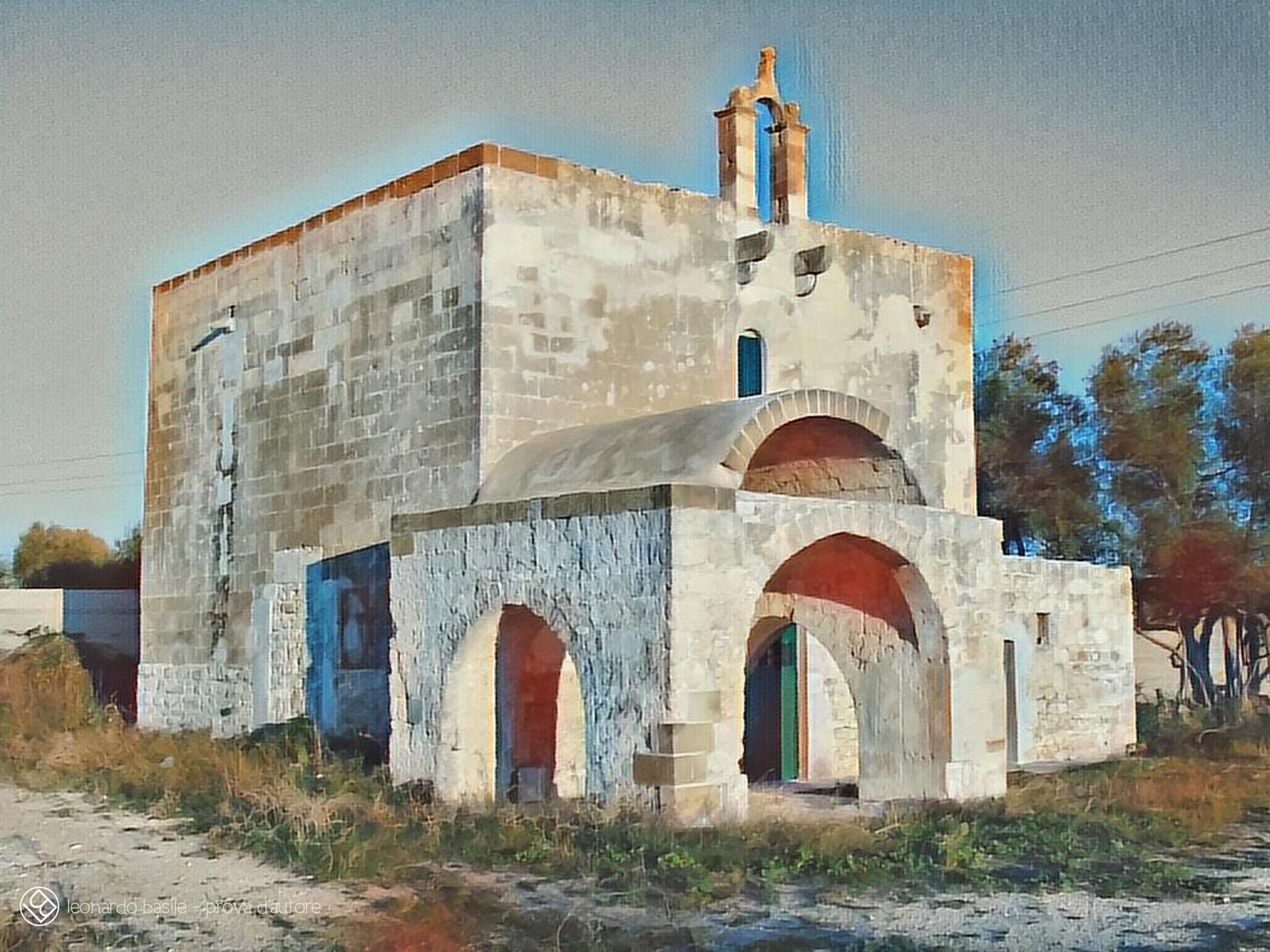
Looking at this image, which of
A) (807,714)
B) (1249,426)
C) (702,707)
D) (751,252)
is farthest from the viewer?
(1249,426)

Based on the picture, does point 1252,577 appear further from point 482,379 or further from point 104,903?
point 104,903

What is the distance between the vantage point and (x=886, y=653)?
12.3 m

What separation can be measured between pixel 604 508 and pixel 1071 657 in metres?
8.50

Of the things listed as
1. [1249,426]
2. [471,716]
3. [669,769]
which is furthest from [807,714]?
[1249,426]

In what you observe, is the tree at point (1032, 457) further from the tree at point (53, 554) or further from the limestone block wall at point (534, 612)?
the tree at point (53, 554)

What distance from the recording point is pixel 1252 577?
818 inches

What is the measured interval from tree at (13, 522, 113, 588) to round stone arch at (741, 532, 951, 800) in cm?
2076

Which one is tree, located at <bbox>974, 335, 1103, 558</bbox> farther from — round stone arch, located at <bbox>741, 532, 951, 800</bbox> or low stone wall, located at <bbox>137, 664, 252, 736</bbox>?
low stone wall, located at <bbox>137, 664, 252, 736</bbox>

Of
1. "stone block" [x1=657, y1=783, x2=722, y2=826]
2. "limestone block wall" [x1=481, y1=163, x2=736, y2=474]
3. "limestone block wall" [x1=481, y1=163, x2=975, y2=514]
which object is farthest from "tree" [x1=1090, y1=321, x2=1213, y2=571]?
"stone block" [x1=657, y1=783, x2=722, y2=826]

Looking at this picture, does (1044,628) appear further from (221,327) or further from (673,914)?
(673,914)

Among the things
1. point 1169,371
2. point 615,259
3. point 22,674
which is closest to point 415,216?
point 615,259

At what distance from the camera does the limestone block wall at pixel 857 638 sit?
401 inches

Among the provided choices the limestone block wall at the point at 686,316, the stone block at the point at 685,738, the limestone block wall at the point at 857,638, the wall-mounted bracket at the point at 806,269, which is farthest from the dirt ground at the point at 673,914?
the wall-mounted bracket at the point at 806,269

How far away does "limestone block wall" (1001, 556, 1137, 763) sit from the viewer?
55.0ft
